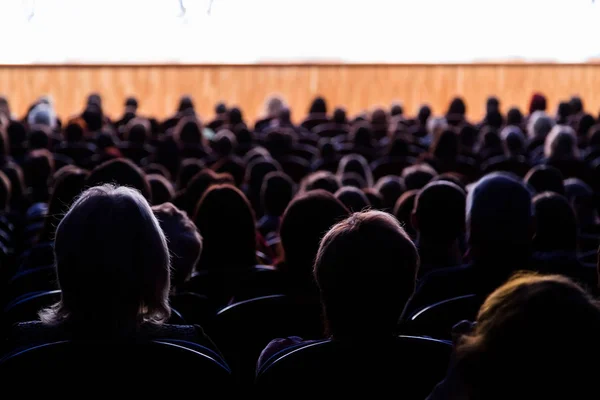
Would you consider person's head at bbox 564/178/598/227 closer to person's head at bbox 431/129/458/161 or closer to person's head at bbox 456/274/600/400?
person's head at bbox 431/129/458/161

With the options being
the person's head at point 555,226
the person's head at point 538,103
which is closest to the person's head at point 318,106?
the person's head at point 538,103

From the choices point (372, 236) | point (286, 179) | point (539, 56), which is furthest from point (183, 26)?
point (372, 236)

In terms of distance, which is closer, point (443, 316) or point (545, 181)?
point (443, 316)

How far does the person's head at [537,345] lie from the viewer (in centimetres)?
137

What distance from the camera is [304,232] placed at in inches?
139

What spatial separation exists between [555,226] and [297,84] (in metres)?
12.8

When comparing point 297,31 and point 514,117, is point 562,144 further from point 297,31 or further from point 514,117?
point 297,31

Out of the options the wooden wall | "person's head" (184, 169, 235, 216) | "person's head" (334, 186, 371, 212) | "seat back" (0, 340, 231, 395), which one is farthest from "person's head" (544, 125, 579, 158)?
the wooden wall

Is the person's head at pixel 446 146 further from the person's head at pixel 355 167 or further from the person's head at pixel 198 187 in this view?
the person's head at pixel 198 187

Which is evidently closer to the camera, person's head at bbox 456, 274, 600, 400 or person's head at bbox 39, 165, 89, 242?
person's head at bbox 456, 274, 600, 400

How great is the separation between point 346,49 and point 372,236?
43.2 ft

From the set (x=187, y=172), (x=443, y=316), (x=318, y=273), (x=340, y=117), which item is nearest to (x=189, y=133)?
(x=187, y=172)

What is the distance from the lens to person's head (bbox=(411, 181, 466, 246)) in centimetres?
386

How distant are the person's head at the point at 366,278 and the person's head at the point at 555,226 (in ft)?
5.02
